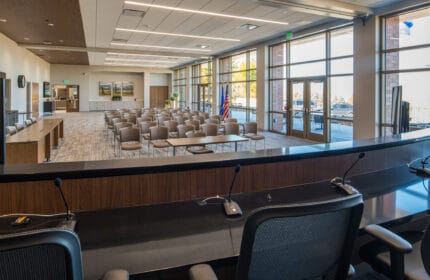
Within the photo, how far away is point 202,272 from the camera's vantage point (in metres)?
1.20

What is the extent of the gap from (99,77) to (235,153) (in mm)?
25470

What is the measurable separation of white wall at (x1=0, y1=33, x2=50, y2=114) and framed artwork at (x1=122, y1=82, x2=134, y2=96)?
26.9 ft

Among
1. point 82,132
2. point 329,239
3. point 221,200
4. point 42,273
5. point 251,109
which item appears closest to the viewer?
point 42,273

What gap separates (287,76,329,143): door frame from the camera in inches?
389

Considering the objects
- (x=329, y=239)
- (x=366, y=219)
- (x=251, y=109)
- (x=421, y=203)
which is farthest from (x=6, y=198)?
(x=251, y=109)

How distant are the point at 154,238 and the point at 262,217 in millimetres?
683

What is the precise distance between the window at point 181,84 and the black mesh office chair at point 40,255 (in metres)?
21.7

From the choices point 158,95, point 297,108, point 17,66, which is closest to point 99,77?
point 158,95

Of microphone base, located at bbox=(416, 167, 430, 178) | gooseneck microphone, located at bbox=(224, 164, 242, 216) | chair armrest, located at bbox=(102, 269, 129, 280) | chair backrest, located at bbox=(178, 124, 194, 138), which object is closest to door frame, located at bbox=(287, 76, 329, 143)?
chair backrest, located at bbox=(178, 124, 194, 138)

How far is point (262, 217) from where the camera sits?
105cm

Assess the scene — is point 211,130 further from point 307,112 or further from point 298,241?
point 298,241

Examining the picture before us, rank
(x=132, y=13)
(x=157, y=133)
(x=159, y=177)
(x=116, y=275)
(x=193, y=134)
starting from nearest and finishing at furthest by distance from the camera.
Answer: (x=116, y=275)
(x=159, y=177)
(x=193, y=134)
(x=157, y=133)
(x=132, y=13)

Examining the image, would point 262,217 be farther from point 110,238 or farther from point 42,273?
point 110,238

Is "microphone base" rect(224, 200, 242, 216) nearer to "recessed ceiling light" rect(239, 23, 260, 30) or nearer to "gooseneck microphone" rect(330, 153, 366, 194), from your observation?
"gooseneck microphone" rect(330, 153, 366, 194)
